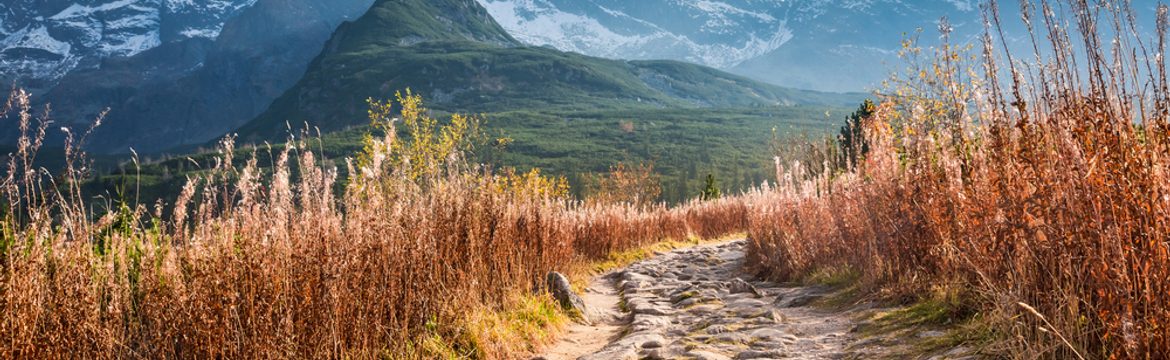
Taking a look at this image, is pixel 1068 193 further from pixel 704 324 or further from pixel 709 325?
pixel 704 324

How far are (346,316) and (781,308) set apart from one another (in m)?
4.54

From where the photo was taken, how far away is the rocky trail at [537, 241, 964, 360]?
5.38 metres

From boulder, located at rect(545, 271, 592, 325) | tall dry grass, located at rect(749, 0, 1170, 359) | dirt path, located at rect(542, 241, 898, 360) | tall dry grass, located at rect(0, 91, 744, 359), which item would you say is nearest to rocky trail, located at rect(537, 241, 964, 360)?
dirt path, located at rect(542, 241, 898, 360)

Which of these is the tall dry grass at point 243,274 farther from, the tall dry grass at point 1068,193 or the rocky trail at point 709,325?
the tall dry grass at point 1068,193

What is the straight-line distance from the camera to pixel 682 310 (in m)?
7.97

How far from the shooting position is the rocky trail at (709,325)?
5.38 meters

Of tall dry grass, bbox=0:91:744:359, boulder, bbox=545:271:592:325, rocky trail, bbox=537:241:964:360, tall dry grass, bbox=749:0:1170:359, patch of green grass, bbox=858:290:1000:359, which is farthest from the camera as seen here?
boulder, bbox=545:271:592:325

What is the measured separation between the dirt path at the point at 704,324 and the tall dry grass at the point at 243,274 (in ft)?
3.67

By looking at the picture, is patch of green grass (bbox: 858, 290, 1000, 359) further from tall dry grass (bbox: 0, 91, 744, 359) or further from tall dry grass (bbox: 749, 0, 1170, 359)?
tall dry grass (bbox: 0, 91, 744, 359)

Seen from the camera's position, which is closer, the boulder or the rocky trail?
the rocky trail

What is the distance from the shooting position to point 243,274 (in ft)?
12.7

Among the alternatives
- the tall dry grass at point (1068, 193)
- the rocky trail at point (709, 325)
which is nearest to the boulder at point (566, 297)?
the rocky trail at point (709, 325)

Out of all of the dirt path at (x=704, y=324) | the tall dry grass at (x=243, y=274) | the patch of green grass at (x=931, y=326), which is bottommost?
the dirt path at (x=704, y=324)

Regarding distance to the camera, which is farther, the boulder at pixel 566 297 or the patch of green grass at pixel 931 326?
the boulder at pixel 566 297
